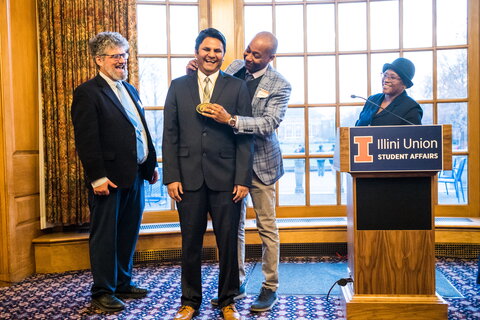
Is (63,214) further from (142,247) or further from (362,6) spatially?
(362,6)

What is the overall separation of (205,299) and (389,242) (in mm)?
1159

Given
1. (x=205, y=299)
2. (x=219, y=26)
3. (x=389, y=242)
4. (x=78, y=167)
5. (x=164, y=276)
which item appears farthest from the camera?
(x=219, y=26)

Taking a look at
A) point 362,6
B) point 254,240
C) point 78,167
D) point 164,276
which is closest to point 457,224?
point 254,240

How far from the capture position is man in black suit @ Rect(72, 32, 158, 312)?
2.49m

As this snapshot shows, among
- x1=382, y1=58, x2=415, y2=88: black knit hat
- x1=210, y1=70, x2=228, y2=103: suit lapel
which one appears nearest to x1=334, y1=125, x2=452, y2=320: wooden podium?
x1=210, y1=70, x2=228, y2=103: suit lapel

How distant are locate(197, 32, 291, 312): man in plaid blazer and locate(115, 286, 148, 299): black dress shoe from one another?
51cm

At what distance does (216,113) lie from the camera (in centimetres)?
215

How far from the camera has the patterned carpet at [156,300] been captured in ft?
7.98

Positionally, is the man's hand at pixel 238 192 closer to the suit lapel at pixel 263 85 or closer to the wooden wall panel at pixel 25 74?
the suit lapel at pixel 263 85

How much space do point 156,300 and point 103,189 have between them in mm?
760

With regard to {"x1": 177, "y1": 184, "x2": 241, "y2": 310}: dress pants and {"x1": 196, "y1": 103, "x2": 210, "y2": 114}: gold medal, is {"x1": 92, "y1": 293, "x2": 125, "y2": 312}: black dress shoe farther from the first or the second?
{"x1": 196, "y1": 103, "x2": 210, "y2": 114}: gold medal

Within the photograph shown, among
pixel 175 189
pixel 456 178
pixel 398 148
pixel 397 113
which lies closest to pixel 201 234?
pixel 175 189

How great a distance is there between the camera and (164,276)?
319 centimetres

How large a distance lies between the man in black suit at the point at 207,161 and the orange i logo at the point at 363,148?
21.3 inches
